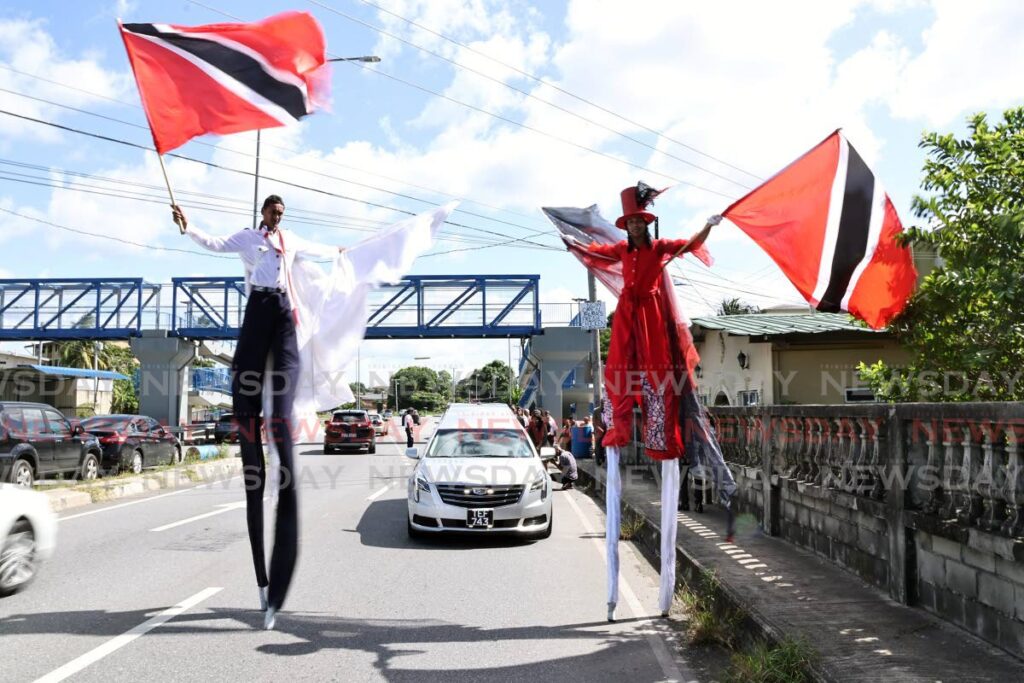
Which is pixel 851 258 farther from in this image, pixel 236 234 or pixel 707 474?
pixel 236 234

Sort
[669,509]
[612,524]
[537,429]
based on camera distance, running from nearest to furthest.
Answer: [669,509] → [612,524] → [537,429]

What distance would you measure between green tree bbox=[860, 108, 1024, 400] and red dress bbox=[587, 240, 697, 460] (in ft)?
6.01

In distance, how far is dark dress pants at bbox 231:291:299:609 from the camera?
4.83 metres

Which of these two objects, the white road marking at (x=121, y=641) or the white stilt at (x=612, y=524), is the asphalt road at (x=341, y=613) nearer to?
the white road marking at (x=121, y=641)

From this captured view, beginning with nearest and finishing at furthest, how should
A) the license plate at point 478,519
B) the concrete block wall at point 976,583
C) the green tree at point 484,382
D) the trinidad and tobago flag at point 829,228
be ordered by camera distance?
the concrete block wall at point 976,583 → the trinidad and tobago flag at point 829,228 → the license plate at point 478,519 → the green tree at point 484,382

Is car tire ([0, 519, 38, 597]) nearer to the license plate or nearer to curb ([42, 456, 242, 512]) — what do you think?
the license plate

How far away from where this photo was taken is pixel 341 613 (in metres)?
6.03

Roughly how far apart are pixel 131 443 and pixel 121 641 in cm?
1538

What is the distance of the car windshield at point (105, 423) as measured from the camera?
1908cm

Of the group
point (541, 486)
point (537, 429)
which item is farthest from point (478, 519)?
point (537, 429)

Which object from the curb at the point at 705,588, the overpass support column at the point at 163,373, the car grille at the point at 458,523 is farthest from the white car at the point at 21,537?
the overpass support column at the point at 163,373

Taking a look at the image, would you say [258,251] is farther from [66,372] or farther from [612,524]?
[66,372]

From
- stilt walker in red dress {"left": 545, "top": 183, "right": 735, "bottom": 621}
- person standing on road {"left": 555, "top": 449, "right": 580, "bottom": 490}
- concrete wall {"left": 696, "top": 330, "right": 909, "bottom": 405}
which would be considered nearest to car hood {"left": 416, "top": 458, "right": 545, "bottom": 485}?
stilt walker in red dress {"left": 545, "top": 183, "right": 735, "bottom": 621}

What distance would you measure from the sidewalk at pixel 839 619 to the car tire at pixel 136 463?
15.2 metres
